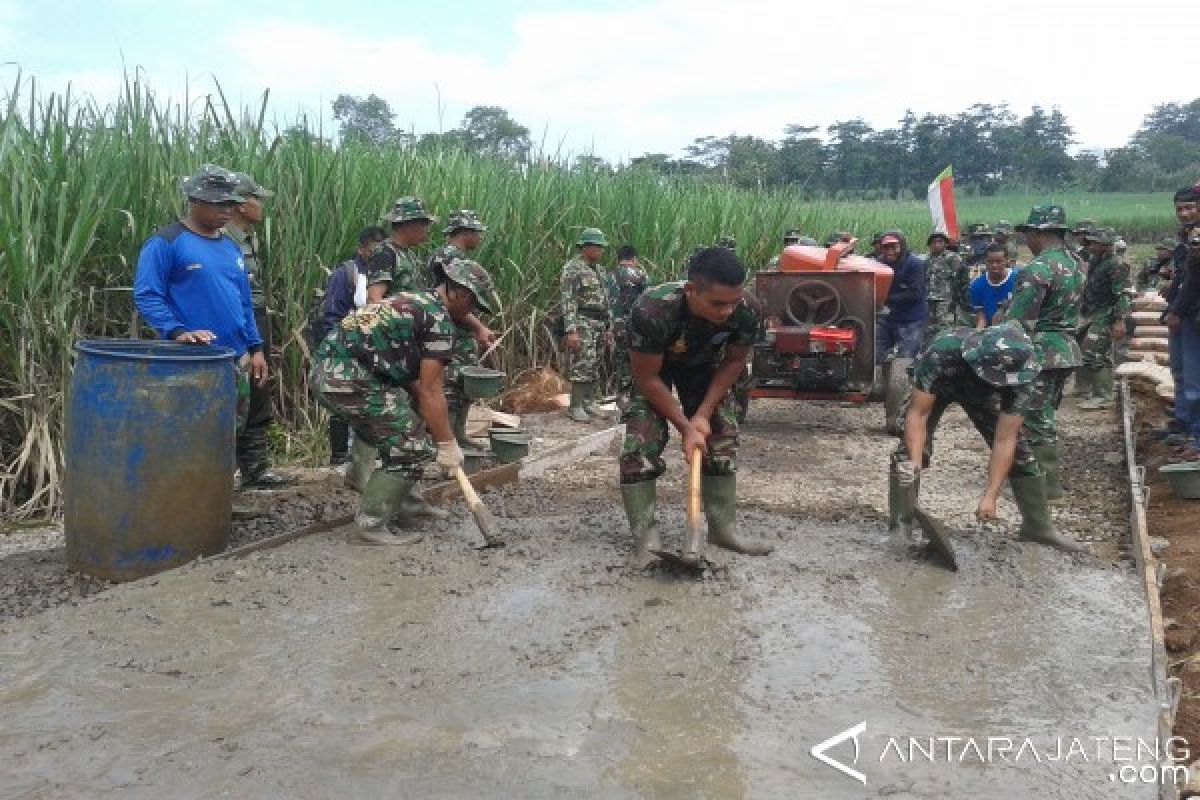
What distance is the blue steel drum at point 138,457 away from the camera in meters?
4.11

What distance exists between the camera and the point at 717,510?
4.67 m

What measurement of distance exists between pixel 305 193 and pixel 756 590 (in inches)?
168

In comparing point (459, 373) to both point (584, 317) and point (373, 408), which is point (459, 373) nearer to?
point (373, 408)

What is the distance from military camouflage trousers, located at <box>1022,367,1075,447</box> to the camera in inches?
222

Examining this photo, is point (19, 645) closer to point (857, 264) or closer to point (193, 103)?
point (193, 103)

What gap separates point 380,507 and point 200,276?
1.42 m


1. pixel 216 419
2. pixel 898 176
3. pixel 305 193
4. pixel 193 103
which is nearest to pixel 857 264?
pixel 305 193

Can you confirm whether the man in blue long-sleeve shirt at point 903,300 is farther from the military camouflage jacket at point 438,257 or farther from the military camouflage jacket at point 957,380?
the military camouflage jacket at point 957,380

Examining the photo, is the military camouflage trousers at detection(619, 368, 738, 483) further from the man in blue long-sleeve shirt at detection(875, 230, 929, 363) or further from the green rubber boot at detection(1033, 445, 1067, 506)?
the man in blue long-sleeve shirt at detection(875, 230, 929, 363)

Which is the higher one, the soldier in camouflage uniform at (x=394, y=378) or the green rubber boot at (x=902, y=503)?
the soldier in camouflage uniform at (x=394, y=378)

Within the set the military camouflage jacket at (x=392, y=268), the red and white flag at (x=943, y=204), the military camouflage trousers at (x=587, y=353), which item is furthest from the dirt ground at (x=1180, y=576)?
the red and white flag at (x=943, y=204)

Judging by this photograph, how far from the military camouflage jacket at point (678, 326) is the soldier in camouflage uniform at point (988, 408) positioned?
3.09 feet

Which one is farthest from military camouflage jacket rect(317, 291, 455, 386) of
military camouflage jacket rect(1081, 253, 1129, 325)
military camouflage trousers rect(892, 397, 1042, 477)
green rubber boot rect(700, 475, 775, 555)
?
military camouflage jacket rect(1081, 253, 1129, 325)

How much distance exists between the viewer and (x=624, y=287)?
9453 mm
